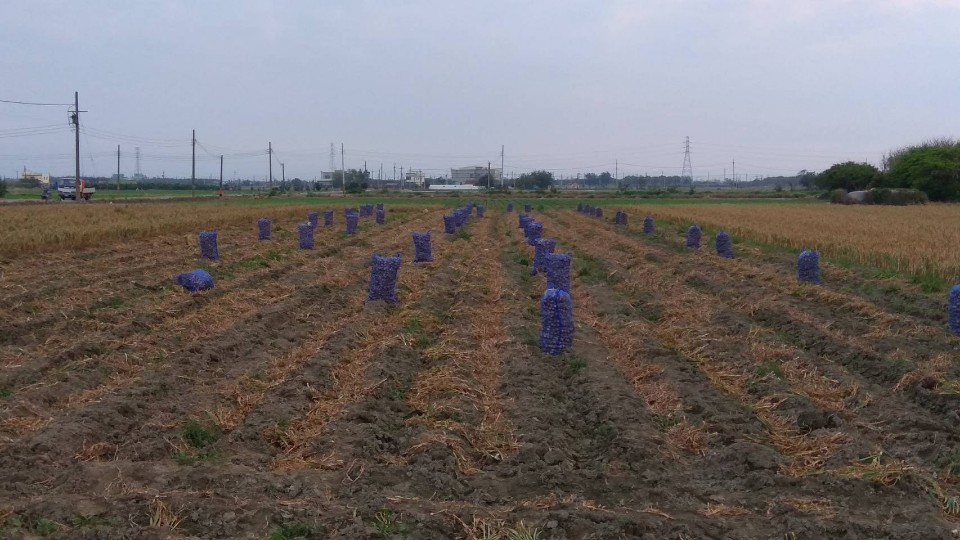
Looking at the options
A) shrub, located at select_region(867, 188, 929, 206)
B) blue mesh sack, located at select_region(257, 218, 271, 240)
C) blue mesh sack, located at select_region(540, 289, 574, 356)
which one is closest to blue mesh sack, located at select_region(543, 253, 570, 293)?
blue mesh sack, located at select_region(540, 289, 574, 356)

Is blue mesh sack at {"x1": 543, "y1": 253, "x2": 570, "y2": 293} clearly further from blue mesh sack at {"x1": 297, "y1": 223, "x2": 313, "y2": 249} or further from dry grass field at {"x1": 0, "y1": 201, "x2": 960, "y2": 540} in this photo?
blue mesh sack at {"x1": 297, "y1": 223, "x2": 313, "y2": 249}

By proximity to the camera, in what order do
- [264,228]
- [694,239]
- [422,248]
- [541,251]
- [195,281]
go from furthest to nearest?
[264,228] < [694,239] < [422,248] < [541,251] < [195,281]

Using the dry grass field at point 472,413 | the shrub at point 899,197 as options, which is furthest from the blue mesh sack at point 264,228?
the shrub at point 899,197

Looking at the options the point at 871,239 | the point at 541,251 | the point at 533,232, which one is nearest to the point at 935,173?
the point at 871,239

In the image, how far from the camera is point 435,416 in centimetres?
641

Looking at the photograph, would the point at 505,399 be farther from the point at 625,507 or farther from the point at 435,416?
the point at 625,507

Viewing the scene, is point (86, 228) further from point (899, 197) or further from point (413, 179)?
point (413, 179)

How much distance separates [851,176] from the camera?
67.2m

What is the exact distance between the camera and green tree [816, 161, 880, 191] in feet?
214

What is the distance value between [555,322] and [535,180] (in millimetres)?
136462

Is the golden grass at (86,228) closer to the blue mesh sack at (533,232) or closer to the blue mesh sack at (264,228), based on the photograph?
the blue mesh sack at (264,228)

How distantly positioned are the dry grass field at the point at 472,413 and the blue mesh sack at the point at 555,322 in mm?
244

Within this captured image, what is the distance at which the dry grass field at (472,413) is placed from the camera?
15.0ft

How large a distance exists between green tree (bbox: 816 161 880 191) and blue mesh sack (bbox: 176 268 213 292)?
63604 millimetres
